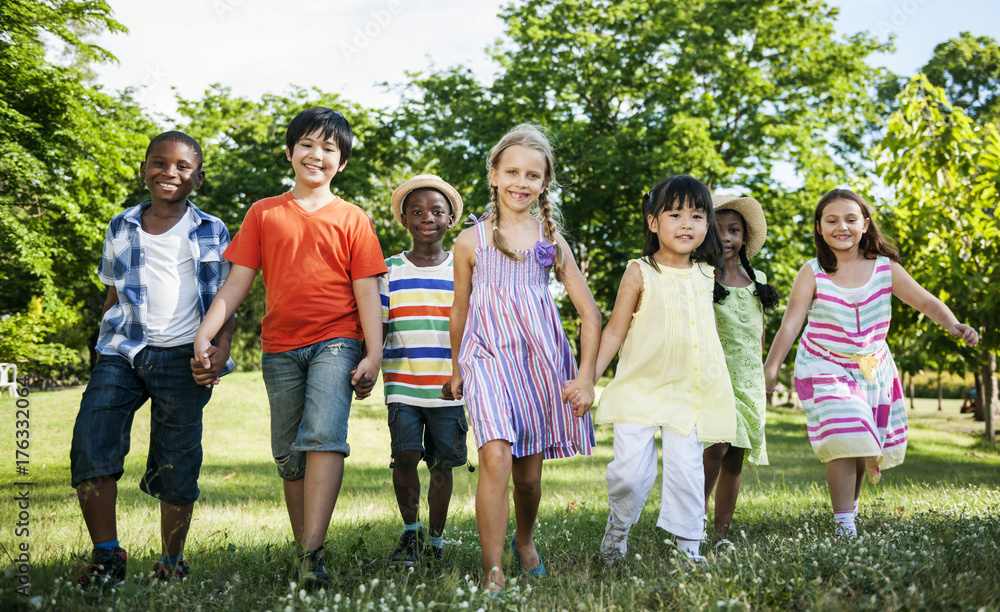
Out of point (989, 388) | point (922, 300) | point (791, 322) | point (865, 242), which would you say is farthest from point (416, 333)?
point (989, 388)

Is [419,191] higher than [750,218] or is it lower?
higher

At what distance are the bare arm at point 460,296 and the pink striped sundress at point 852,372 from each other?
222 centimetres

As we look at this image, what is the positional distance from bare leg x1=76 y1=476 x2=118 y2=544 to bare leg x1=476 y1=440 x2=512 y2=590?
1672 millimetres

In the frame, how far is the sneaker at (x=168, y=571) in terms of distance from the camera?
330cm

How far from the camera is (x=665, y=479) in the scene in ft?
12.7

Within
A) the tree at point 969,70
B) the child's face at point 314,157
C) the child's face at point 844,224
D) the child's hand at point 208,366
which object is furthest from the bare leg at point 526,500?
the tree at point 969,70

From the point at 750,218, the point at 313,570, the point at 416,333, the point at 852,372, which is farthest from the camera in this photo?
the point at 750,218

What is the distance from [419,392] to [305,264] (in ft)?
3.44

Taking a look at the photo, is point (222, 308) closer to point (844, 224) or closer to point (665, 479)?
point (665, 479)

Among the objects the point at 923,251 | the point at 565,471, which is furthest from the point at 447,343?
the point at 923,251

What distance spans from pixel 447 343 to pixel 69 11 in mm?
16157

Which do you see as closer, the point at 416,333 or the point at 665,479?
the point at 665,479

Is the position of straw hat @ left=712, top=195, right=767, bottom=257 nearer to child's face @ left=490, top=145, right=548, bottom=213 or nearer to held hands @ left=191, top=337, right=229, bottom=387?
child's face @ left=490, top=145, right=548, bottom=213

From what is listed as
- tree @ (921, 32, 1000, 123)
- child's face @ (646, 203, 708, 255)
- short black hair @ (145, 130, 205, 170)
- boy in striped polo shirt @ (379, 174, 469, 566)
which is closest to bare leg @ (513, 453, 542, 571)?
boy in striped polo shirt @ (379, 174, 469, 566)
